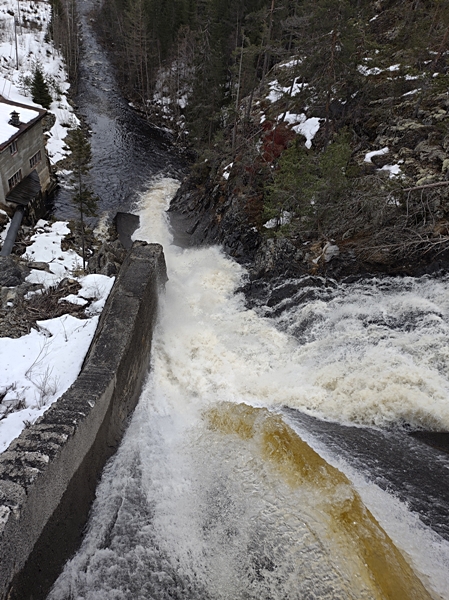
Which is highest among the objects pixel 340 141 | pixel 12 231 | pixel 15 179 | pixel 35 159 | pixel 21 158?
pixel 340 141

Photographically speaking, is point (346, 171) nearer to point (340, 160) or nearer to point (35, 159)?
point (340, 160)

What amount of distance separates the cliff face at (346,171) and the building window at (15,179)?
943 cm

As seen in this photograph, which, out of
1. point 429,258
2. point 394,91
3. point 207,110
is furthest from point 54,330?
point 207,110

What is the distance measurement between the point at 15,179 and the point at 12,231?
4.30 metres

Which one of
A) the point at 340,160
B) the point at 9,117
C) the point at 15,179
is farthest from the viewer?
the point at 9,117

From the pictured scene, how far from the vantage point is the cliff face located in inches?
416

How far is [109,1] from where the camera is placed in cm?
5272

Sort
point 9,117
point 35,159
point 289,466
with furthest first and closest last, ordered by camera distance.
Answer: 1. point 35,159
2. point 9,117
3. point 289,466

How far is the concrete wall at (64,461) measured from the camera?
4887mm

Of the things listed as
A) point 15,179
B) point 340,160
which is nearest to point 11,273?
point 15,179

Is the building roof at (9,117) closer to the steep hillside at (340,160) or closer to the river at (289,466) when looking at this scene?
the steep hillside at (340,160)

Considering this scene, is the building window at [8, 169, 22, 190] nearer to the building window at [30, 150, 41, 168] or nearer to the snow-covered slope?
the building window at [30, 150, 41, 168]

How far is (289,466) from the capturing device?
6914 mm

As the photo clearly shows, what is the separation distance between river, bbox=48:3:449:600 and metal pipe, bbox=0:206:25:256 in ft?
37.0
